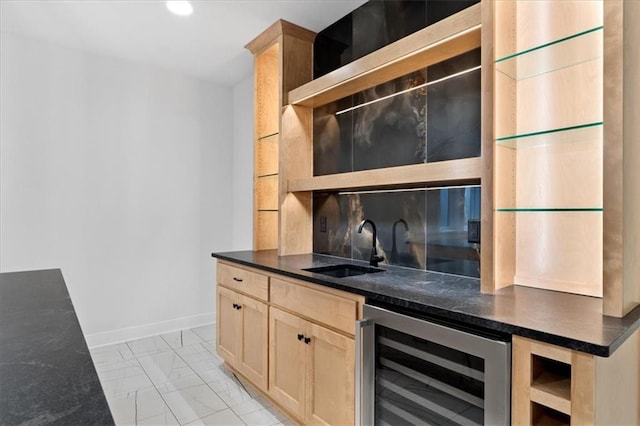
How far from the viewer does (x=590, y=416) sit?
1023 mm

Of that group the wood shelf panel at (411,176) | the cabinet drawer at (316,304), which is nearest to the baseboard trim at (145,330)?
the cabinet drawer at (316,304)

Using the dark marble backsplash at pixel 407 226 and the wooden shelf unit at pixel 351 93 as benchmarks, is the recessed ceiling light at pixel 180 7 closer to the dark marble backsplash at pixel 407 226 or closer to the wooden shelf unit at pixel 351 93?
the wooden shelf unit at pixel 351 93

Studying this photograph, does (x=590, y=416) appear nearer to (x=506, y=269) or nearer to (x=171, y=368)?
(x=506, y=269)

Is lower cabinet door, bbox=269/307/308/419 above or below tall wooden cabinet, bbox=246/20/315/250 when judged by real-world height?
below

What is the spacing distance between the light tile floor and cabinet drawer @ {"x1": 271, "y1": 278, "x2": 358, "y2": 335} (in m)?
0.75

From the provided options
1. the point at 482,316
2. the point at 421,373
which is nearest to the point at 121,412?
the point at 421,373

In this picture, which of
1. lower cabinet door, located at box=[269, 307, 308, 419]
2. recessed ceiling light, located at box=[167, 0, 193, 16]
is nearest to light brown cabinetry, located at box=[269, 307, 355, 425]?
lower cabinet door, located at box=[269, 307, 308, 419]

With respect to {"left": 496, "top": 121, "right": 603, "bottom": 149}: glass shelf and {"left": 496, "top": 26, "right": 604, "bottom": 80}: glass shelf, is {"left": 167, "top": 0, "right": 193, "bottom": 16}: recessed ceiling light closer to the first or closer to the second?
{"left": 496, "top": 26, "right": 604, "bottom": 80}: glass shelf

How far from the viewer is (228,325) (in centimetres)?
279

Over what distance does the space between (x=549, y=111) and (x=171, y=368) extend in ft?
10.1

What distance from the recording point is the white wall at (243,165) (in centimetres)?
399

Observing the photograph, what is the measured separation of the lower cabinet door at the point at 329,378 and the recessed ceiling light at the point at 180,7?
2.27 metres

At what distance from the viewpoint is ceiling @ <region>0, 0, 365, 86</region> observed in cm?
259

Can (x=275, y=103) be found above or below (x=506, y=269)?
above
